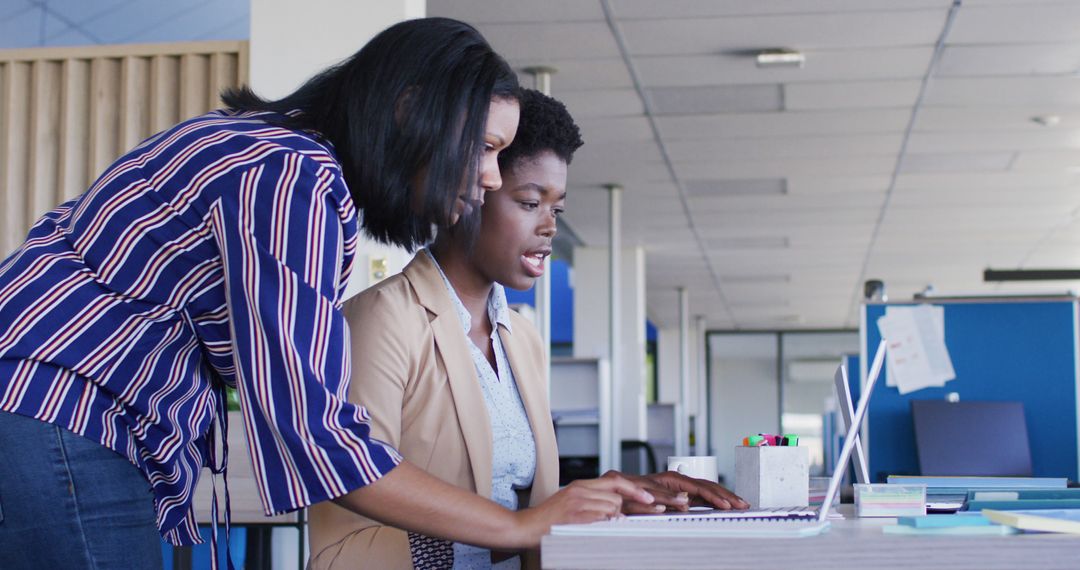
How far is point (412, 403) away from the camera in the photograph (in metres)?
1.41

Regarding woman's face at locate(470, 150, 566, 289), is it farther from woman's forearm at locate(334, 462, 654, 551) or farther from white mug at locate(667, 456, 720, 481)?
woman's forearm at locate(334, 462, 654, 551)

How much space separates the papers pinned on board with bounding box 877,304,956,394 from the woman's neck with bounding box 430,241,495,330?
256 cm

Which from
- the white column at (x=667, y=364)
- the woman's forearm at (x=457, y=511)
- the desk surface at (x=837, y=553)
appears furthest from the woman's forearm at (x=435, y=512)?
the white column at (x=667, y=364)

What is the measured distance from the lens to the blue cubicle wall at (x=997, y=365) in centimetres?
387

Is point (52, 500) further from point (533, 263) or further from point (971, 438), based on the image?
point (971, 438)

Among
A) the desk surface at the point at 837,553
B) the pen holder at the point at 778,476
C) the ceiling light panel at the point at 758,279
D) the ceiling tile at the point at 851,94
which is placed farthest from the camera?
the ceiling light panel at the point at 758,279

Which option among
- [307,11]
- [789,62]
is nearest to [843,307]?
[789,62]

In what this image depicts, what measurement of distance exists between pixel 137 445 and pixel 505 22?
14.1ft

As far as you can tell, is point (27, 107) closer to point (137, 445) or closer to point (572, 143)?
point (572, 143)

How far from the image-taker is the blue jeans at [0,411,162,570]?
3.47 feet

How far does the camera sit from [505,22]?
5.21 m

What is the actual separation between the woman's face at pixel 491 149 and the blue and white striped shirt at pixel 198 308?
0.53 feet

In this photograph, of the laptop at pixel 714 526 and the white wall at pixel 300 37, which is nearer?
the laptop at pixel 714 526

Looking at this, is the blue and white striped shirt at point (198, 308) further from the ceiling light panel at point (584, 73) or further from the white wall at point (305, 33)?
the ceiling light panel at point (584, 73)
